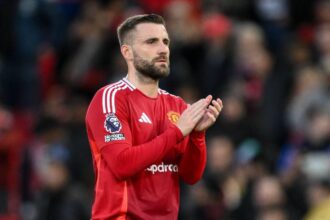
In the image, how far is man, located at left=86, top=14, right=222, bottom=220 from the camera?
770cm

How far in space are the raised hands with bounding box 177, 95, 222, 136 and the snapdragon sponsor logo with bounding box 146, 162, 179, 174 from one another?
34 centimetres

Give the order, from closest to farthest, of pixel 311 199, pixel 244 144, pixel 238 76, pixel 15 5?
pixel 311 199, pixel 244 144, pixel 238 76, pixel 15 5

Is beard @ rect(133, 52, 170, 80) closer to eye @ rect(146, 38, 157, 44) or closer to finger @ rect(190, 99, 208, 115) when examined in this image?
eye @ rect(146, 38, 157, 44)

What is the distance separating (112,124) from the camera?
7.73 metres

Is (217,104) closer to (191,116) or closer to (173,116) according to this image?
(191,116)

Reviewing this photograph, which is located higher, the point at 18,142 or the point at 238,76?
the point at 238,76

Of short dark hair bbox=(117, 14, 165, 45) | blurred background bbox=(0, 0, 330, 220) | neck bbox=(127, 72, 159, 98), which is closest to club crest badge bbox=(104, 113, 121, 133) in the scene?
neck bbox=(127, 72, 159, 98)

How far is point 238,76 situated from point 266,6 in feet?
6.67

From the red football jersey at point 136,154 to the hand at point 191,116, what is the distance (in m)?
0.05

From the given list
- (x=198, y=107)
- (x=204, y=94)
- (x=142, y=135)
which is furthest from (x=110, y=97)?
(x=204, y=94)

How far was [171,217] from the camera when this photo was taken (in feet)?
26.2

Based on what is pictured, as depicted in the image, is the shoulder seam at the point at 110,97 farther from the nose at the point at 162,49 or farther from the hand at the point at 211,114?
the hand at the point at 211,114

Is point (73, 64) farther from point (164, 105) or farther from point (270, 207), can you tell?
point (164, 105)

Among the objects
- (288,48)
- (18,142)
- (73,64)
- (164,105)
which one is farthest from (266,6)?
(164,105)
